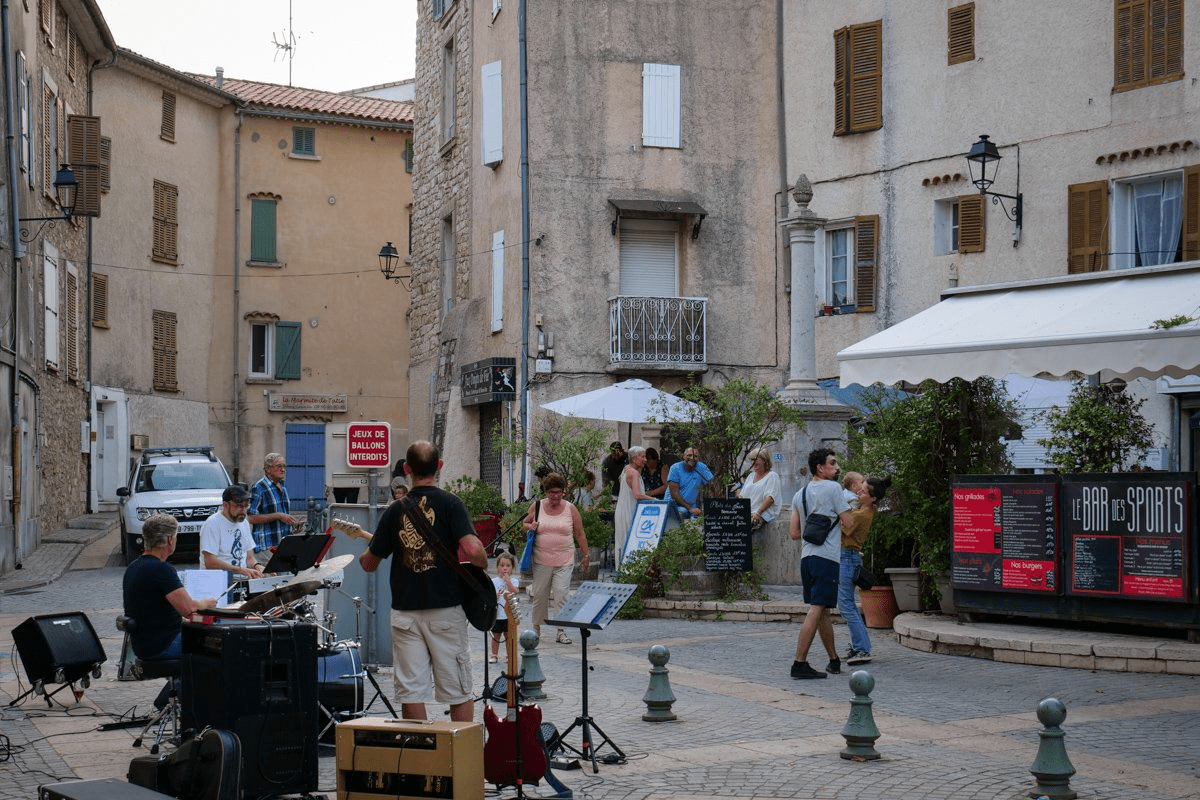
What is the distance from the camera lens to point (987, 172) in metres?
23.2

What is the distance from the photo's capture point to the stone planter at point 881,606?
1438cm

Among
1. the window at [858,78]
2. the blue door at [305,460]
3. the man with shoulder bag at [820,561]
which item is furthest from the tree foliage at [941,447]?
the blue door at [305,460]

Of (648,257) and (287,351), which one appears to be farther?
(287,351)

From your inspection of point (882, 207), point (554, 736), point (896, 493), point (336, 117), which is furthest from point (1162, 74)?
point (336, 117)

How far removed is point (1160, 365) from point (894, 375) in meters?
2.36

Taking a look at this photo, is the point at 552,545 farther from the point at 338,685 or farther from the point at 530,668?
the point at 338,685

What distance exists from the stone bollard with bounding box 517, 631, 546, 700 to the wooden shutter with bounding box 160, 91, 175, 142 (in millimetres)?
29330

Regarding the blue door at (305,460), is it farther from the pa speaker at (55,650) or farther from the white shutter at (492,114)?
the pa speaker at (55,650)

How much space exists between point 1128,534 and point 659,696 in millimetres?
4529

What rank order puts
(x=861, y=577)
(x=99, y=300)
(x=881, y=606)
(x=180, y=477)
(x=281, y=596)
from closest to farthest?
(x=281, y=596), (x=861, y=577), (x=881, y=606), (x=180, y=477), (x=99, y=300)

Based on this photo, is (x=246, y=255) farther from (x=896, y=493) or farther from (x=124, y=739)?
(x=124, y=739)

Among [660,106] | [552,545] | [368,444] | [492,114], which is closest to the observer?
[552,545]

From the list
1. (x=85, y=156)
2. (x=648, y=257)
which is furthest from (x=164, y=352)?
(x=648, y=257)

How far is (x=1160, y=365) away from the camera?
1148cm
